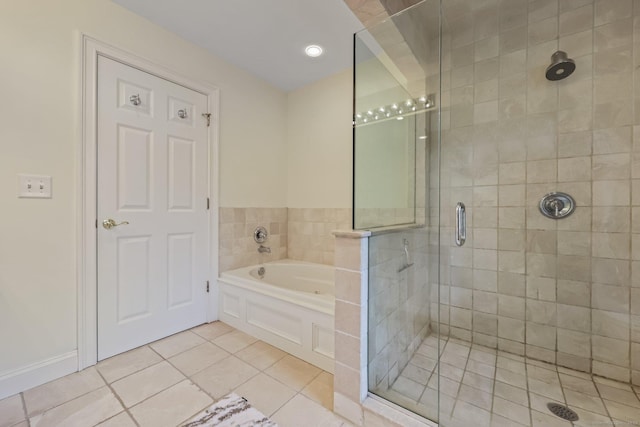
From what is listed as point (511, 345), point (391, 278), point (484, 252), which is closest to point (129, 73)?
point (391, 278)

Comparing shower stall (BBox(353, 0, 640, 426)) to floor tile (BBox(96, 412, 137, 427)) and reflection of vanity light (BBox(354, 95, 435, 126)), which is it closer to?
reflection of vanity light (BBox(354, 95, 435, 126))

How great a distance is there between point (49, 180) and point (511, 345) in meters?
3.16

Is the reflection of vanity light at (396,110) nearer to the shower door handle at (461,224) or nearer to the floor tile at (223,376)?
the shower door handle at (461,224)

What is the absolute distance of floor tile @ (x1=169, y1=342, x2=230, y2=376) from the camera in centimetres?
163

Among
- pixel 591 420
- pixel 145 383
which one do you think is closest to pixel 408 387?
pixel 591 420

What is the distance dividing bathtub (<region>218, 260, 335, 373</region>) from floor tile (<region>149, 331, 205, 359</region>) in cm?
30

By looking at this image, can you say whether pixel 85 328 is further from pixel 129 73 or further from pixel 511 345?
pixel 511 345

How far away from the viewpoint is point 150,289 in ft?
6.34

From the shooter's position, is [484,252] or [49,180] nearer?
[49,180]

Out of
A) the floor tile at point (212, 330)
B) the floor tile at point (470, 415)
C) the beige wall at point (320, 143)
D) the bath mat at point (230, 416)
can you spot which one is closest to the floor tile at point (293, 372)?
the bath mat at point (230, 416)

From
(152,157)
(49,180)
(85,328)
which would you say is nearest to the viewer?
(49,180)

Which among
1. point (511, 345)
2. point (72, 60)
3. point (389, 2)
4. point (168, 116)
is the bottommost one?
point (511, 345)

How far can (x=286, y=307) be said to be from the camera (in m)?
1.81

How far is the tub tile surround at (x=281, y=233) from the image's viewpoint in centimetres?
243
